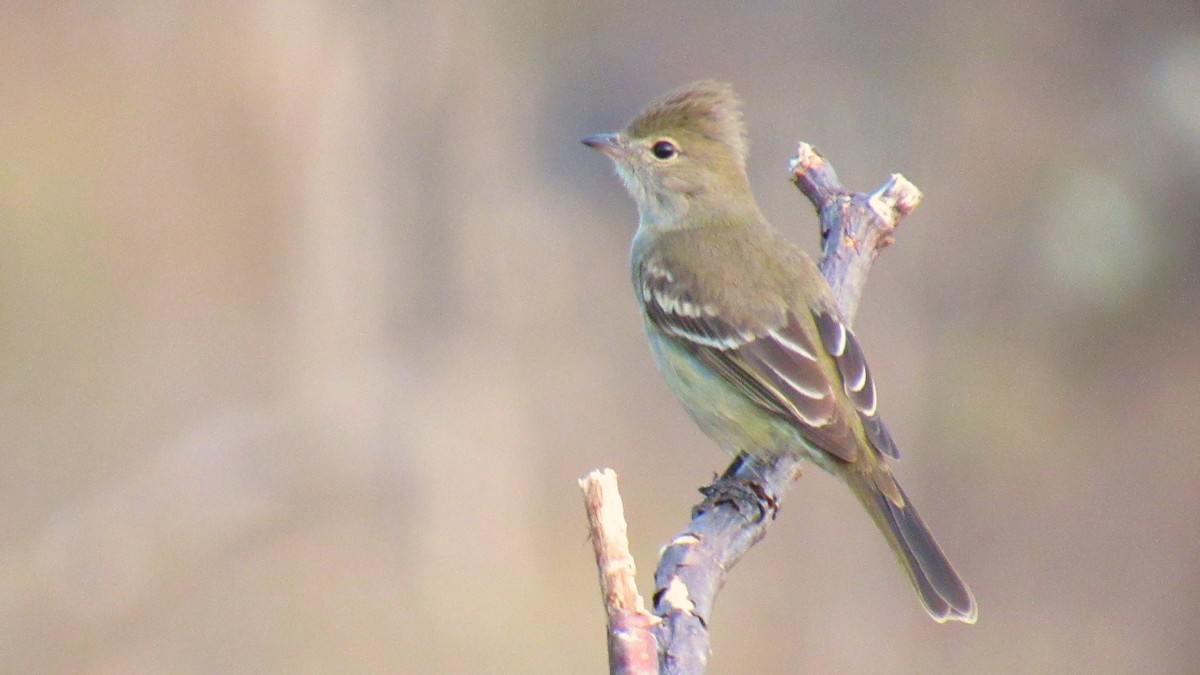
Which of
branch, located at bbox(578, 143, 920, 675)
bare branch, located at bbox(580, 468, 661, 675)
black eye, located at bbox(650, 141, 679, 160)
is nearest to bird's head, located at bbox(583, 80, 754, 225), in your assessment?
black eye, located at bbox(650, 141, 679, 160)

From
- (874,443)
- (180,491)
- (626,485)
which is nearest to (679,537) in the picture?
(874,443)

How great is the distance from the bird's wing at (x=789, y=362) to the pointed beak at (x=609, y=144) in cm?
69

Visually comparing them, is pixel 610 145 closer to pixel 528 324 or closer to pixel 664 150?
pixel 664 150

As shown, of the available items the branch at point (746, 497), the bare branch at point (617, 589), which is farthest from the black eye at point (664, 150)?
the bare branch at point (617, 589)

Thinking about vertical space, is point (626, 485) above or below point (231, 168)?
below

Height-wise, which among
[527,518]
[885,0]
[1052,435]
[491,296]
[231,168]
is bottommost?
[527,518]

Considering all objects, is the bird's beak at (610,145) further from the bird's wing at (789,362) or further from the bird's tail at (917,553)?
the bird's tail at (917,553)

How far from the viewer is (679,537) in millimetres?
3225

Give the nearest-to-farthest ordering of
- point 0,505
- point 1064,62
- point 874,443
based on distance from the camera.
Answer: point 874,443, point 0,505, point 1064,62

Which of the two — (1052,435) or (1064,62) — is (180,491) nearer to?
(1052,435)

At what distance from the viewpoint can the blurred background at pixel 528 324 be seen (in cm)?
782

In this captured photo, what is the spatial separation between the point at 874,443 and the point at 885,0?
484 cm

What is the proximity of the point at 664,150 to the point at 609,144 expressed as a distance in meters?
0.21

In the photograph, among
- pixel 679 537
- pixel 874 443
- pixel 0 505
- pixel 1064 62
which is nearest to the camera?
pixel 679 537
